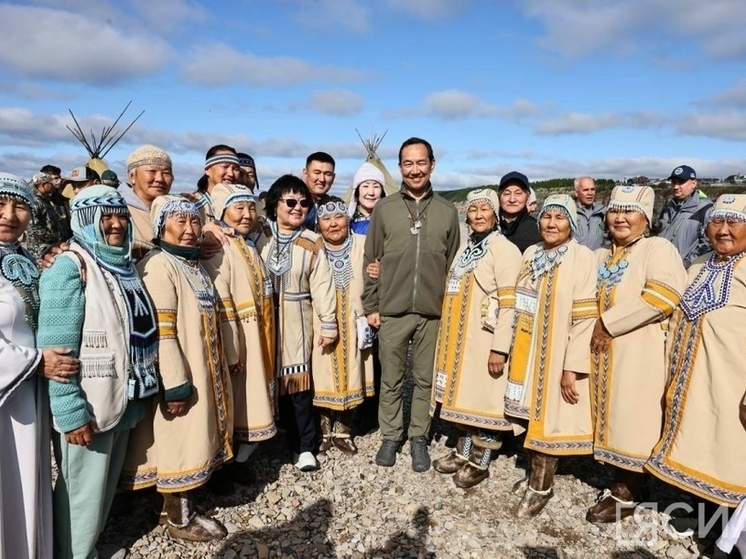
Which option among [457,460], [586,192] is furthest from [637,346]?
[586,192]

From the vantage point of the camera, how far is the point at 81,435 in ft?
7.80

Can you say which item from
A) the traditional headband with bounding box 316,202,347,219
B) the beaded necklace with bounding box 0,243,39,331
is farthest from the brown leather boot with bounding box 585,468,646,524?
the beaded necklace with bounding box 0,243,39,331

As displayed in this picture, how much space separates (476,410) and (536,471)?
0.57 metres

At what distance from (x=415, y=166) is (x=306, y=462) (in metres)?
2.52

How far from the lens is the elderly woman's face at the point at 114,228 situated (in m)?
2.45

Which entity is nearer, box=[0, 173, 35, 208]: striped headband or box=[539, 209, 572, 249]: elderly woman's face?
box=[0, 173, 35, 208]: striped headband

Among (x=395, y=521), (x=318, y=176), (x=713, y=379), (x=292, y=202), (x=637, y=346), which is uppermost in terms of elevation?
(x=318, y=176)

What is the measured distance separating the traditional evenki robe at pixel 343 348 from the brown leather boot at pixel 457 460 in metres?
0.89

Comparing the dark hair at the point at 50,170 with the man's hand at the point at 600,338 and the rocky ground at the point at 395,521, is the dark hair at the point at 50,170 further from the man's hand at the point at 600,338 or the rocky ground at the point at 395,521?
the man's hand at the point at 600,338

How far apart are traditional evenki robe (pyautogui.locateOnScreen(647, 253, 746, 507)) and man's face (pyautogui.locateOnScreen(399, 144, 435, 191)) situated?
1.94 m

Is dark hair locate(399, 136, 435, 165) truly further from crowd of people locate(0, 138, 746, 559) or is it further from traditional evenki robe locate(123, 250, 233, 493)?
traditional evenki robe locate(123, 250, 233, 493)

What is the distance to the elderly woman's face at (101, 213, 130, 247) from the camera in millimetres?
2445

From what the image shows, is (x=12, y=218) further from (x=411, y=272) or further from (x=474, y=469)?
(x=474, y=469)

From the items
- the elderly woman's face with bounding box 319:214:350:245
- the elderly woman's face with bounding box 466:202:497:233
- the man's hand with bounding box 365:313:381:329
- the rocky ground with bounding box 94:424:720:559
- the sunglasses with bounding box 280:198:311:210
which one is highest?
the sunglasses with bounding box 280:198:311:210
